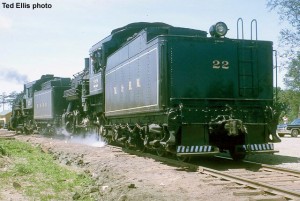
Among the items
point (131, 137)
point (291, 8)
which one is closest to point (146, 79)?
point (131, 137)

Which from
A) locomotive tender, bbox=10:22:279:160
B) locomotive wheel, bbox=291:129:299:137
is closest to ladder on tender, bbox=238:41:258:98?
locomotive tender, bbox=10:22:279:160

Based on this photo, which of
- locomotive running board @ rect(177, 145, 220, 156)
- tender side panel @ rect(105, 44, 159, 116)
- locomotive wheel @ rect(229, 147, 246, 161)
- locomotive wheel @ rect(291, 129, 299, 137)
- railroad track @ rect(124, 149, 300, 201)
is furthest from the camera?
locomotive wheel @ rect(291, 129, 299, 137)

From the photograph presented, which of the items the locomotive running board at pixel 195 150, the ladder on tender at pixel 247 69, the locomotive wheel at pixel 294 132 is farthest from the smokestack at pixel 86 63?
the locomotive wheel at pixel 294 132

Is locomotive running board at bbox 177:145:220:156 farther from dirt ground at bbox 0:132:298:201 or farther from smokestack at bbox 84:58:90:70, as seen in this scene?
smokestack at bbox 84:58:90:70

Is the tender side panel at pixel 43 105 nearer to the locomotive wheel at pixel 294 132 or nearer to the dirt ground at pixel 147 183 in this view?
the dirt ground at pixel 147 183

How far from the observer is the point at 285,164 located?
938 centimetres

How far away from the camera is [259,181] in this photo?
6.62 metres

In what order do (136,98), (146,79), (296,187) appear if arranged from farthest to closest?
(136,98)
(146,79)
(296,187)

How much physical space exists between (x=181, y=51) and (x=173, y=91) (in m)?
1.00

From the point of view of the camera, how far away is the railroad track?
5711mm

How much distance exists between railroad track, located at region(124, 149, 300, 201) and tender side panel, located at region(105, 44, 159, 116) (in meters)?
1.95

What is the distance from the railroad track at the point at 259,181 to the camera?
571 cm

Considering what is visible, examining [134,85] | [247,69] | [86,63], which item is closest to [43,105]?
[86,63]

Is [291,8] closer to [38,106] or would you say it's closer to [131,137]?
[38,106]
